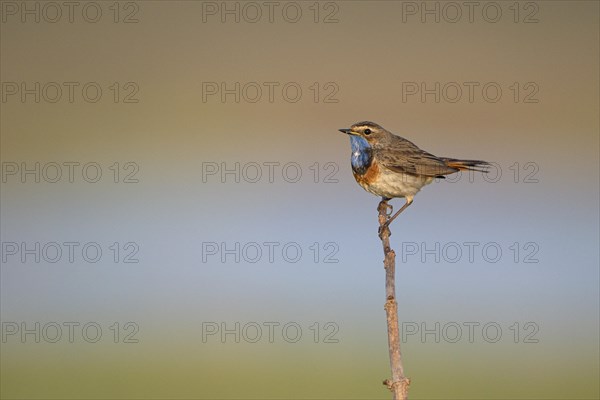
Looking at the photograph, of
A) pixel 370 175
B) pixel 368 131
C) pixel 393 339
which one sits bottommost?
pixel 393 339

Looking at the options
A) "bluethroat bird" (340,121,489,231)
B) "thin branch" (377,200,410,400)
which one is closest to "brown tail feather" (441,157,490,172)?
"bluethroat bird" (340,121,489,231)

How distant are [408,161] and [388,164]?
0.31ft

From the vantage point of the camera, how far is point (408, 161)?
306 centimetres

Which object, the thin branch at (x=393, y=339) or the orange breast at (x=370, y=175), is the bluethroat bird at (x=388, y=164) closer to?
the orange breast at (x=370, y=175)

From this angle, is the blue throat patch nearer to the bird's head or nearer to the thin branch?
the bird's head

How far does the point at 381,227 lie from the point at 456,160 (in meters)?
0.41

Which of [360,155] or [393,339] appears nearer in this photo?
[393,339]

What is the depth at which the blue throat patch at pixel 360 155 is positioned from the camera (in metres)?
3.07

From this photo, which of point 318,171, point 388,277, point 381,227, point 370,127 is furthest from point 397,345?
point 318,171

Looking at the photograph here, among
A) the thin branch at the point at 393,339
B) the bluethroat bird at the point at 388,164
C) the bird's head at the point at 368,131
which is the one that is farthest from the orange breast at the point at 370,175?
the thin branch at the point at 393,339

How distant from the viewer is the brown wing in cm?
300

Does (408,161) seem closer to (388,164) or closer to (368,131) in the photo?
(388,164)

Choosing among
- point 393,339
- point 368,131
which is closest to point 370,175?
point 368,131

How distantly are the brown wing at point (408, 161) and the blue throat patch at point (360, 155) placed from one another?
3 cm
